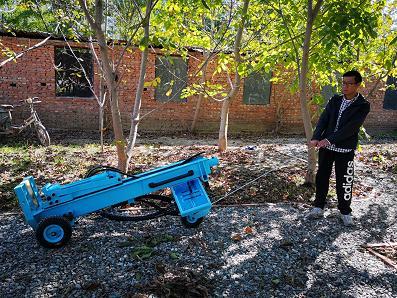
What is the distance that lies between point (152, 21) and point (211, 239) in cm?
403

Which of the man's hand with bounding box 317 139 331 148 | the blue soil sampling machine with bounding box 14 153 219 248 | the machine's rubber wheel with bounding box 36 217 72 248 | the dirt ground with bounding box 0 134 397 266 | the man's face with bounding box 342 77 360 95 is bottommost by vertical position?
the dirt ground with bounding box 0 134 397 266

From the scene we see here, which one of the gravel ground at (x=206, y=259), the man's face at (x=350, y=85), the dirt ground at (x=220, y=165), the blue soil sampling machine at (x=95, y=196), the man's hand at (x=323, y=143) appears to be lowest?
the gravel ground at (x=206, y=259)

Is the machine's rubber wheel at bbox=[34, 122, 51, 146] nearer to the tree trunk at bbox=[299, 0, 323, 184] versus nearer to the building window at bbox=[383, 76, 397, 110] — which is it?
the tree trunk at bbox=[299, 0, 323, 184]

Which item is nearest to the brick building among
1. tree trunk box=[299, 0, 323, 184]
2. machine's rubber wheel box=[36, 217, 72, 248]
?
tree trunk box=[299, 0, 323, 184]

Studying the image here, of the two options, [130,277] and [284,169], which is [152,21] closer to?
[284,169]

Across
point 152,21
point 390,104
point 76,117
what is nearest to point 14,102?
point 76,117

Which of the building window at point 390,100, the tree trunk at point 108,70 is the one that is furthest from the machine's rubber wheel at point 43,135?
the building window at point 390,100

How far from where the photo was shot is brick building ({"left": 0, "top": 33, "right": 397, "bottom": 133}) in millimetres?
10859

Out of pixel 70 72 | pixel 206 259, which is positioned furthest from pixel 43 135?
pixel 206 259

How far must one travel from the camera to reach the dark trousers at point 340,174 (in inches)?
167

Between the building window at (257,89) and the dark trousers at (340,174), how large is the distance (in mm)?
8787

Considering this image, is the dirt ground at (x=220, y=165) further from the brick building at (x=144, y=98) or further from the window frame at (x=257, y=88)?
the window frame at (x=257, y=88)

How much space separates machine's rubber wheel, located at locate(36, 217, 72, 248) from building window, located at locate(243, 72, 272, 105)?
34.0ft

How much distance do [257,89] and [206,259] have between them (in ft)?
34.5
